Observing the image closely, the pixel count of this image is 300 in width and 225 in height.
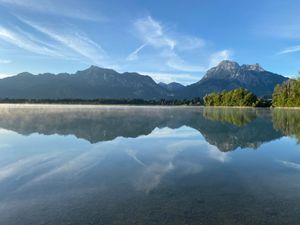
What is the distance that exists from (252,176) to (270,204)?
5674mm

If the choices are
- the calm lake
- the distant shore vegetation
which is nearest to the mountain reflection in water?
the calm lake

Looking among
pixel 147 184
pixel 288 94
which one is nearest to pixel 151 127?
pixel 147 184

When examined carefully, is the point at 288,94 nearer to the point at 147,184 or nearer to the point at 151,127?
the point at 151,127

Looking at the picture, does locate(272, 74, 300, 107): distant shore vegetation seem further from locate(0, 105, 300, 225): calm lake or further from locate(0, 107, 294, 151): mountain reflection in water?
locate(0, 105, 300, 225): calm lake

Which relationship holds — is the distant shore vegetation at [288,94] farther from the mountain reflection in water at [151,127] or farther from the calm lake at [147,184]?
the calm lake at [147,184]

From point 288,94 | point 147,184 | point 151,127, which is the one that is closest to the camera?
point 147,184

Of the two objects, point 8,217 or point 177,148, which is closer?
point 8,217

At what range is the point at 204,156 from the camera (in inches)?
1027

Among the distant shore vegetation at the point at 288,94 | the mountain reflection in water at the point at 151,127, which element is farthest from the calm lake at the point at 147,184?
the distant shore vegetation at the point at 288,94

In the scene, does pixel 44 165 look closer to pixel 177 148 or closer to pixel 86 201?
pixel 86 201

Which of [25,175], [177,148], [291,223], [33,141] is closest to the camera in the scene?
[291,223]

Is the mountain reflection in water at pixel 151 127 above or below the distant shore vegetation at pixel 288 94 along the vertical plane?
below

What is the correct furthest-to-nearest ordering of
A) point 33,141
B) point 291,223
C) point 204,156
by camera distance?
point 33,141
point 204,156
point 291,223

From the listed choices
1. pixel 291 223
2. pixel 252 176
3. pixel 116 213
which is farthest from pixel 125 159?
pixel 291 223
